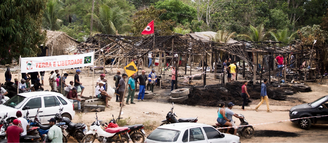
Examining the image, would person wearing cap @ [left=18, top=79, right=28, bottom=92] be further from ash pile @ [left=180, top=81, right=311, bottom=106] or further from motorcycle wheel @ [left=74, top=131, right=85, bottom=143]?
ash pile @ [left=180, top=81, right=311, bottom=106]

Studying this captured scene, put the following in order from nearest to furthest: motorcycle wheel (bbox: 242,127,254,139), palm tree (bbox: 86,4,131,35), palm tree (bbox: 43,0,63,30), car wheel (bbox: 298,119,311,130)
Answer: motorcycle wheel (bbox: 242,127,254,139), car wheel (bbox: 298,119,311,130), palm tree (bbox: 86,4,131,35), palm tree (bbox: 43,0,63,30)

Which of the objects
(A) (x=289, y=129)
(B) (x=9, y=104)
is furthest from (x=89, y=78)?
(A) (x=289, y=129)

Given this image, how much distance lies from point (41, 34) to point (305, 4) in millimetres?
42111

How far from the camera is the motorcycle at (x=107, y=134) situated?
29.6 ft

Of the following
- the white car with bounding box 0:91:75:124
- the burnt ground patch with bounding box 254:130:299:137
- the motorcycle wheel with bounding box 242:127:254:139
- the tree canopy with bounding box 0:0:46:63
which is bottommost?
the burnt ground patch with bounding box 254:130:299:137

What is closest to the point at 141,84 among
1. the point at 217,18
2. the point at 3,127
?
the point at 3,127

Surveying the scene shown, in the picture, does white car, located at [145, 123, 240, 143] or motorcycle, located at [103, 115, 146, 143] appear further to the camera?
motorcycle, located at [103, 115, 146, 143]

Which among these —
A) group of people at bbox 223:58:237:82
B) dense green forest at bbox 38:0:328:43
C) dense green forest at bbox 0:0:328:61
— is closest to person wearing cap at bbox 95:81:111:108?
group of people at bbox 223:58:237:82

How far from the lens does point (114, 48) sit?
2711 centimetres

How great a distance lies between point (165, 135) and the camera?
7.83 meters

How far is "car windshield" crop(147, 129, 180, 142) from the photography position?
7.63 metres

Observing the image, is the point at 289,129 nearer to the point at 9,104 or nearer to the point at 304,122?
the point at 304,122

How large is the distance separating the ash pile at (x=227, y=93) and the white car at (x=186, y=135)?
890cm

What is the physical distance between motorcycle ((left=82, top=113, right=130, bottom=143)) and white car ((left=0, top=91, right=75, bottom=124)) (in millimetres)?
2656
